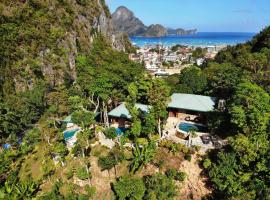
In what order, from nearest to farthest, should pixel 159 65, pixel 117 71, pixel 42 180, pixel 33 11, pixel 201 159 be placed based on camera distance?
pixel 201 159, pixel 42 180, pixel 117 71, pixel 33 11, pixel 159 65

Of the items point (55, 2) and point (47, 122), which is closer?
point (47, 122)

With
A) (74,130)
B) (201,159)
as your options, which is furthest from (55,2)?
(201,159)

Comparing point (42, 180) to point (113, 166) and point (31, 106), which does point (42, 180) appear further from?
point (31, 106)

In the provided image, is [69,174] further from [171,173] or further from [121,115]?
[171,173]

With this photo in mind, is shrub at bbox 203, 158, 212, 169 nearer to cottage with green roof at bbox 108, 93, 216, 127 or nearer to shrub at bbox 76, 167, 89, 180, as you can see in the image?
cottage with green roof at bbox 108, 93, 216, 127

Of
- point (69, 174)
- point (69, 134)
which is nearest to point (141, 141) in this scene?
point (69, 174)

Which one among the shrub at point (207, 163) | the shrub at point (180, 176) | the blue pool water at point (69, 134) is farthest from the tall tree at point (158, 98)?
the blue pool water at point (69, 134)

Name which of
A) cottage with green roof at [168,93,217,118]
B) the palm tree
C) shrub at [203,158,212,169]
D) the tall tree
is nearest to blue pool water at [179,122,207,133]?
cottage with green roof at [168,93,217,118]
